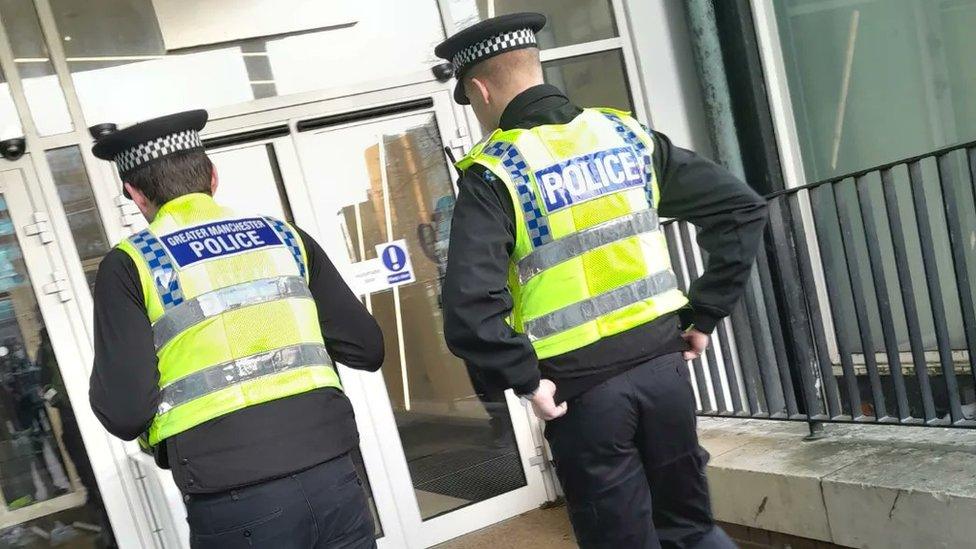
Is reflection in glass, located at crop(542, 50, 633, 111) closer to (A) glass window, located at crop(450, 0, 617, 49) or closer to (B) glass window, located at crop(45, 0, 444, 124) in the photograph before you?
(A) glass window, located at crop(450, 0, 617, 49)

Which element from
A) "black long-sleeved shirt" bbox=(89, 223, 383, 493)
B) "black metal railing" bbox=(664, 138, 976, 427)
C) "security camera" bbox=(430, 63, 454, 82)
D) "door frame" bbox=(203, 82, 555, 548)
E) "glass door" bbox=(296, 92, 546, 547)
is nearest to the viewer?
"black long-sleeved shirt" bbox=(89, 223, 383, 493)

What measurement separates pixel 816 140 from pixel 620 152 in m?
3.41

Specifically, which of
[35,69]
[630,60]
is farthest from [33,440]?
[630,60]

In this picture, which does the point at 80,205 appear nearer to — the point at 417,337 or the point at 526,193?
the point at 417,337

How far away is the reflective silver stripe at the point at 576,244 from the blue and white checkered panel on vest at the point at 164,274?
2.87ft

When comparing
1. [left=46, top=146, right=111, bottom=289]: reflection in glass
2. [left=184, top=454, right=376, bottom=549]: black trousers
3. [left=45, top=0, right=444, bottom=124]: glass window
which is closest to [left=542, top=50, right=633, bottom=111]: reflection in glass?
[left=45, top=0, right=444, bottom=124]: glass window

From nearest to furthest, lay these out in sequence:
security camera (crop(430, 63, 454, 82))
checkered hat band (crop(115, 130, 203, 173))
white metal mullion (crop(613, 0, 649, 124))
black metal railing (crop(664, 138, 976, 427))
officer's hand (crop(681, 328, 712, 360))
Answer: checkered hat band (crop(115, 130, 203, 173))
officer's hand (crop(681, 328, 712, 360))
black metal railing (crop(664, 138, 976, 427))
security camera (crop(430, 63, 454, 82))
white metal mullion (crop(613, 0, 649, 124))

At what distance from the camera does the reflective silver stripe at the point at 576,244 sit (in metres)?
2.08

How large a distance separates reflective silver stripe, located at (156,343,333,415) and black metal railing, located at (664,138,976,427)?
2.36m

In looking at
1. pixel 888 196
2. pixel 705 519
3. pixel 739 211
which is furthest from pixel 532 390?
pixel 888 196

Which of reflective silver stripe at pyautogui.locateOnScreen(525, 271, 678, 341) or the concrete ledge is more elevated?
reflective silver stripe at pyautogui.locateOnScreen(525, 271, 678, 341)

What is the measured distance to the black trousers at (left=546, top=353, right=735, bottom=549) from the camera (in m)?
2.06

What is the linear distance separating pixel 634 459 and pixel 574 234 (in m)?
0.60

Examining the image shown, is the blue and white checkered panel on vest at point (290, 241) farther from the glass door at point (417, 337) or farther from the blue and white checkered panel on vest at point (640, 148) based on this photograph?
the glass door at point (417, 337)
